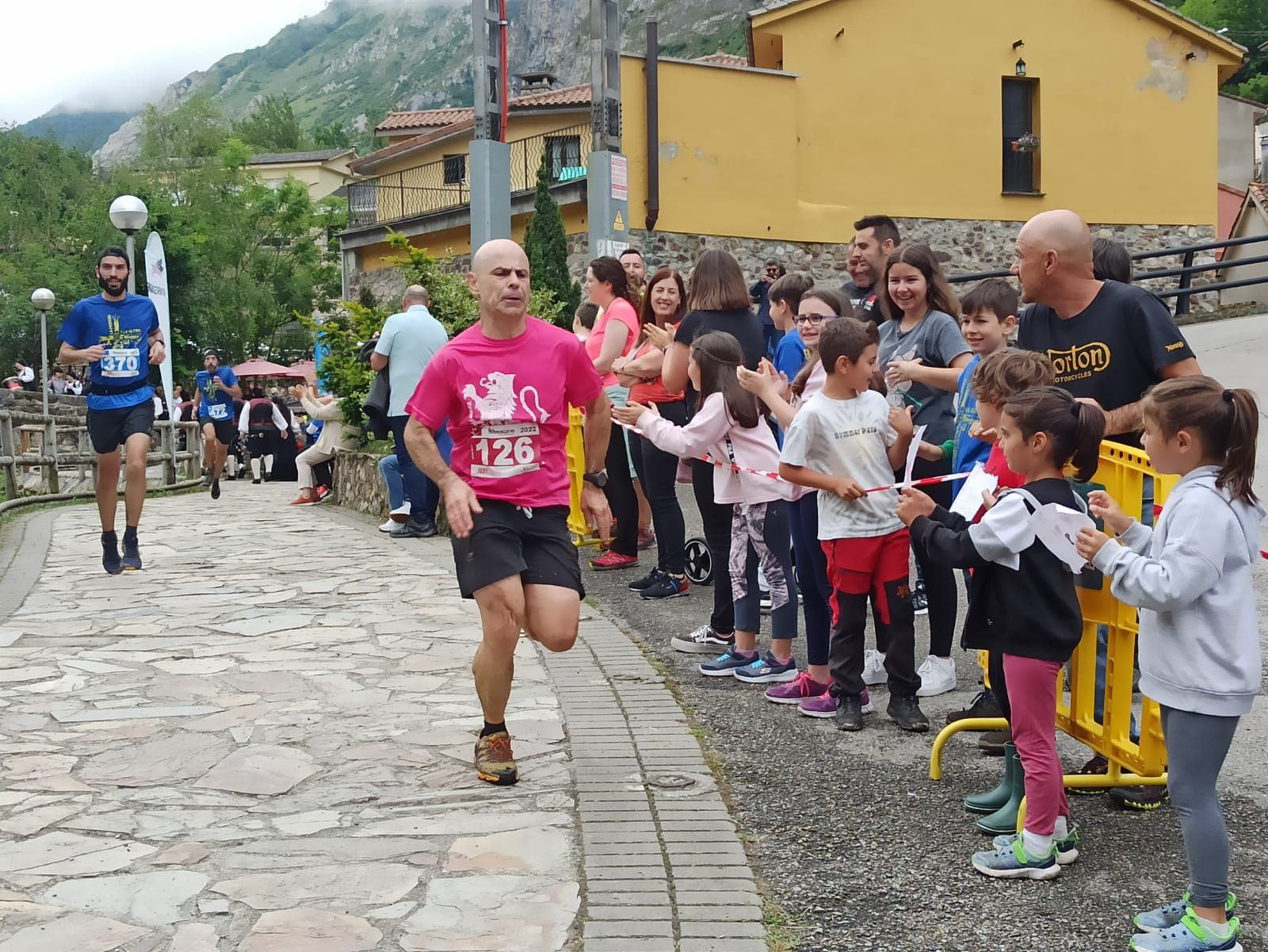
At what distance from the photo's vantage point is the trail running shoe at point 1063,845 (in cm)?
391

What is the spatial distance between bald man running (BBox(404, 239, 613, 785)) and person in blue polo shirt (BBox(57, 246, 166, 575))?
5.24 m

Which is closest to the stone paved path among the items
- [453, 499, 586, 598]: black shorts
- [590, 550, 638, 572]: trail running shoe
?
[453, 499, 586, 598]: black shorts

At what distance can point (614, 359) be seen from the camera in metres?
8.89

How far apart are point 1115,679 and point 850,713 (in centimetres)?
139

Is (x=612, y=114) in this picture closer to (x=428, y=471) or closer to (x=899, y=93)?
(x=899, y=93)

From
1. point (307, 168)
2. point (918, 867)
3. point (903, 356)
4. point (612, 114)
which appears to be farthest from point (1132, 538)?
point (307, 168)

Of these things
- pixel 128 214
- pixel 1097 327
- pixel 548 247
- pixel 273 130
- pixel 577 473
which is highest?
pixel 273 130

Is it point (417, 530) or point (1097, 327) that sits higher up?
point (1097, 327)

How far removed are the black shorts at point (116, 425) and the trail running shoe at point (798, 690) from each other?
5.48m

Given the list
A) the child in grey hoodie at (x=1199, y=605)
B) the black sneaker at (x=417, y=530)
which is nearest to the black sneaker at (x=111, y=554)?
the black sneaker at (x=417, y=530)

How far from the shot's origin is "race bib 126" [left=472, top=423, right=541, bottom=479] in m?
4.95

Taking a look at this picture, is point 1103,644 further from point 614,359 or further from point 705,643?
point 614,359

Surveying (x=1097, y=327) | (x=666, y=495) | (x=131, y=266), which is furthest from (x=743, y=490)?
(x=131, y=266)

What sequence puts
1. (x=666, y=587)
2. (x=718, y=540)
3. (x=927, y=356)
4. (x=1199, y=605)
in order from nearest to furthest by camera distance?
(x=1199, y=605) < (x=927, y=356) < (x=718, y=540) < (x=666, y=587)
